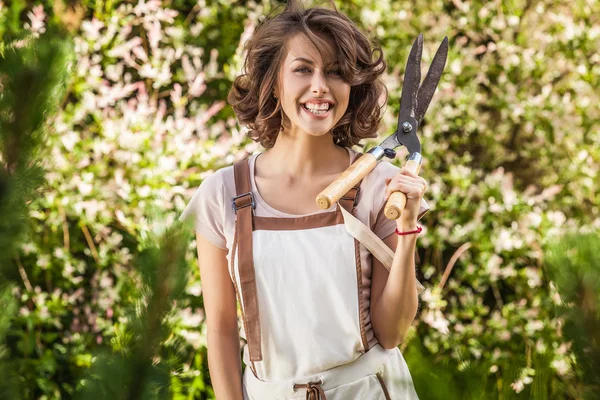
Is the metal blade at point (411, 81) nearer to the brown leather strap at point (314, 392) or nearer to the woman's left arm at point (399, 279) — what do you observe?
the woman's left arm at point (399, 279)

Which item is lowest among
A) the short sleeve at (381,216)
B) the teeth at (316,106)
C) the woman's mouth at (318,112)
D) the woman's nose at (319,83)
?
the short sleeve at (381,216)

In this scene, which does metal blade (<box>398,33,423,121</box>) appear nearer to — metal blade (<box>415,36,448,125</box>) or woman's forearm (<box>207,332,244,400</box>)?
metal blade (<box>415,36,448,125</box>)

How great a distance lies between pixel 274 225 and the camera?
5.46 feet

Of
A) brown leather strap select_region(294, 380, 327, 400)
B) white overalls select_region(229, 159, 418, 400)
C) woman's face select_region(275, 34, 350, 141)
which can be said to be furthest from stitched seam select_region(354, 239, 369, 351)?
woman's face select_region(275, 34, 350, 141)

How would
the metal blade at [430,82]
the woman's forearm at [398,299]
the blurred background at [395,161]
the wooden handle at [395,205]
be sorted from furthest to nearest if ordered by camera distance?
the blurred background at [395,161]
the metal blade at [430,82]
the woman's forearm at [398,299]
the wooden handle at [395,205]

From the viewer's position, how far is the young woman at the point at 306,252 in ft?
5.25

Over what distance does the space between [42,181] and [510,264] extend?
358cm

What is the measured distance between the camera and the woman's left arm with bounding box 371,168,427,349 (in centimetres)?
148

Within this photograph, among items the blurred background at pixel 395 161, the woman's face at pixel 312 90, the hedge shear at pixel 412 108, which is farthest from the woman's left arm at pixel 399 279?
the blurred background at pixel 395 161

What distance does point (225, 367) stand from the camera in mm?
1718

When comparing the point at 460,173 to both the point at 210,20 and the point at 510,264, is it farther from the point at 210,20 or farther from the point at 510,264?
the point at 210,20

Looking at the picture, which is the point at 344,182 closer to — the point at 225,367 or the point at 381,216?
the point at 381,216

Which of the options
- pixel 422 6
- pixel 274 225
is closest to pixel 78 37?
pixel 422 6

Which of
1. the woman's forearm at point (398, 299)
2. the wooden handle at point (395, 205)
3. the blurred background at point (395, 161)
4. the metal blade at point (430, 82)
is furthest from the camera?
the blurred background at point (395, 161)
